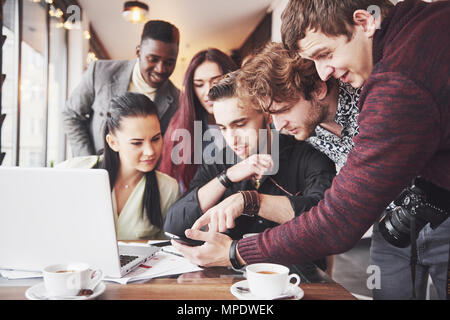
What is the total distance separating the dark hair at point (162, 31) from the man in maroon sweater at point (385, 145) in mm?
1148

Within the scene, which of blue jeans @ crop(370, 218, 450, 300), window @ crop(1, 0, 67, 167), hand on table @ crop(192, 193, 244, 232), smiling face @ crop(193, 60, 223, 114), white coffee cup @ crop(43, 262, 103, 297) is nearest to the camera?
white coffee cup @ crop(43, 262, 103, 297)

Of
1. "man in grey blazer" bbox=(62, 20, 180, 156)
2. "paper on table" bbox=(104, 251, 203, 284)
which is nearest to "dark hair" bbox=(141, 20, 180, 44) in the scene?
"man in grey blazer" bbox=(62, 20, 180, 156)

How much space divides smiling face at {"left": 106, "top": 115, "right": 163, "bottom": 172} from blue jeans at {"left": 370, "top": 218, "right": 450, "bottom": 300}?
126cm

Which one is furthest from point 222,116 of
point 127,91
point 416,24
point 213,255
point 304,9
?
point 416,24

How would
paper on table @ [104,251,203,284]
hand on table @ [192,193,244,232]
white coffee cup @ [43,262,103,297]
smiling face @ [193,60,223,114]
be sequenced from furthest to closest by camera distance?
smiling face @ [193,60,223,114], hand on table @ [192,193,244,232], paper on table @ [104,251,203,284], white coffee cup @ [43,262,103,297]

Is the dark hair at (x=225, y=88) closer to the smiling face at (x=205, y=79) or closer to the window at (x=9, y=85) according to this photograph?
the smiling face at (x=205, y=79)

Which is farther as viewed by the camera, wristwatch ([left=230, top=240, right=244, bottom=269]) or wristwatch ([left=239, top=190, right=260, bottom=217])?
wristwatch ([left=239, top=190, right=260, bottom=217])

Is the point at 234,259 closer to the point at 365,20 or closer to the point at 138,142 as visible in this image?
the point at 365,20

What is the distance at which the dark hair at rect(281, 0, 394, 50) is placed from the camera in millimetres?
1350

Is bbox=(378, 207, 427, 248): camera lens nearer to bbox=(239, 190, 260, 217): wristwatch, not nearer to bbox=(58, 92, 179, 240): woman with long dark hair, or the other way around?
bbox=(239, 190, 260, 217): wristwatch

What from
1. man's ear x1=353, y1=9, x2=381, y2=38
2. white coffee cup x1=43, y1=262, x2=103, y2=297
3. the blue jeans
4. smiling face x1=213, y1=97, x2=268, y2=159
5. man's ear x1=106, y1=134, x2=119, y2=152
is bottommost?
the blue jeans

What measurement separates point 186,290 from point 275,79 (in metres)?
1.16

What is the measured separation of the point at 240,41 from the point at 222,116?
46cm

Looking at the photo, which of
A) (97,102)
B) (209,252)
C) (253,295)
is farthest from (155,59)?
(253,295)
